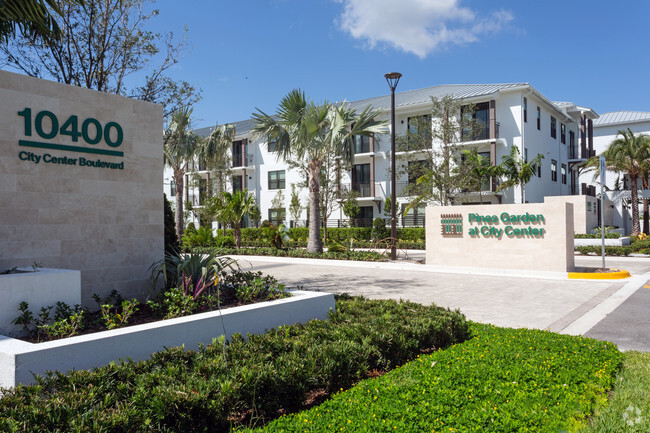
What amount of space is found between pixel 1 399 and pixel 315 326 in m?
3.38

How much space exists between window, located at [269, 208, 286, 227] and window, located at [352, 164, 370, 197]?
6.53m

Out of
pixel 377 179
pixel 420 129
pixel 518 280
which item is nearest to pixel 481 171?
pixel 420 129

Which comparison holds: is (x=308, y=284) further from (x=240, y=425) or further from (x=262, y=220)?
(x=262, y=220)

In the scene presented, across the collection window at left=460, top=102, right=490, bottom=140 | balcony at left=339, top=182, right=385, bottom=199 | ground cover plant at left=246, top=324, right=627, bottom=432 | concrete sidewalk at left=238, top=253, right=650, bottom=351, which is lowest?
concrete sidewalk at left=238, top=253, right=650, bottom=351

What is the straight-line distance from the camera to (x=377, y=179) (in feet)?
118

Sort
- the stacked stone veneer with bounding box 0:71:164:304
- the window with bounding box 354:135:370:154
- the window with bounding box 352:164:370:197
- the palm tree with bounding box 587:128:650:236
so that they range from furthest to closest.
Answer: the window with bounding box 354:135:370:154 → the window with bounding box 352:164:370:197 → the palm tree with bounding box 587:128:650:236 → the stacked stone veneer with bounding box 0:71:164:304

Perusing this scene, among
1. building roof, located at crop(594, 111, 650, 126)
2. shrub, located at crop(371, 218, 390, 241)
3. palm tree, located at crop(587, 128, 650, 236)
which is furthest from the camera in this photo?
building roof, located at crop(594, 111, 650, 126)

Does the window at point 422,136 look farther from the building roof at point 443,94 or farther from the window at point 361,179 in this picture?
the window at point 361,179

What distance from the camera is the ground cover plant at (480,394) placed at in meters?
3.59

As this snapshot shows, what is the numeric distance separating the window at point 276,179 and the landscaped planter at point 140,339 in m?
33.6

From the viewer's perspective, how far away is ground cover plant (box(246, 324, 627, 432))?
11.8ft

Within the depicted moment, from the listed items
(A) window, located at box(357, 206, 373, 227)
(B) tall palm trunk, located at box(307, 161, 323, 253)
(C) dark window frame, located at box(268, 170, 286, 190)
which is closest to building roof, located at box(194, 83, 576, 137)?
(C) dark window frame, located at box(268, 170, 286, 190)

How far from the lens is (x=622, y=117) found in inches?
1989

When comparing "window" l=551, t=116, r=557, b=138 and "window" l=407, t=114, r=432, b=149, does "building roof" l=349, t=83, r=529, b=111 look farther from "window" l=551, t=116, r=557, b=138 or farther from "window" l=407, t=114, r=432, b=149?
"window" l=551, t=116, r=557, b=138
